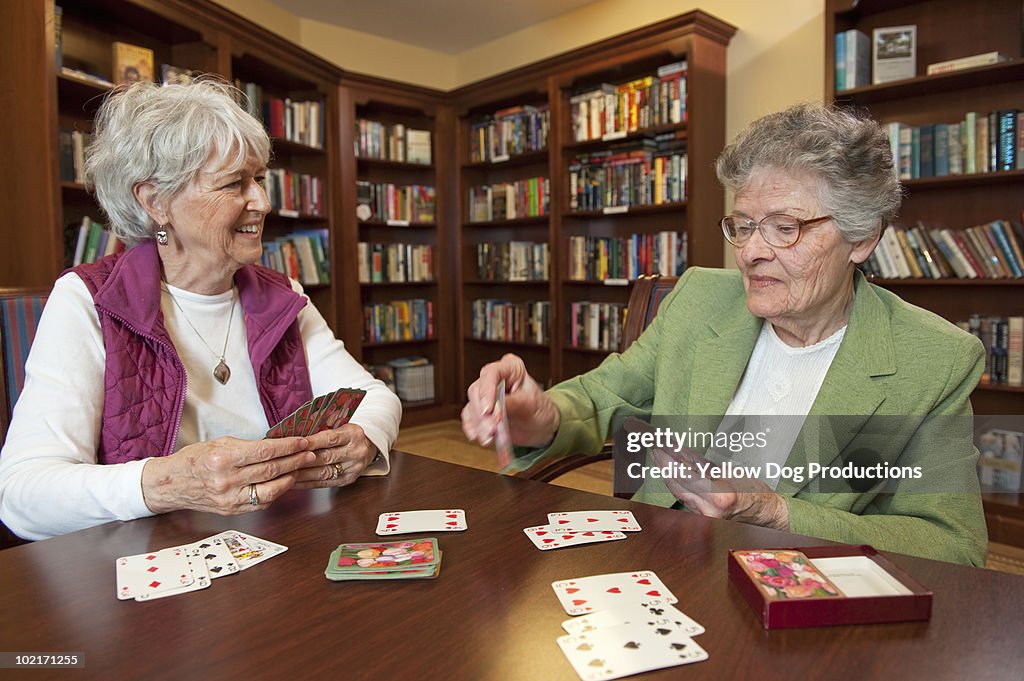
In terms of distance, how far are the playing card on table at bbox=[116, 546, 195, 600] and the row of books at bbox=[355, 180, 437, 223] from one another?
4324mm

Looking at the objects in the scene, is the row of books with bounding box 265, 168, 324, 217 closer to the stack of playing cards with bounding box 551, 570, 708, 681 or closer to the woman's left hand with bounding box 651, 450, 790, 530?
the woman's left hand with bounding box 651, 450, 790, 530

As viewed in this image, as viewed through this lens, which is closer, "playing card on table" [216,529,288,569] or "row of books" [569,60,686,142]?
"playing card on table" [216,529,288,569]

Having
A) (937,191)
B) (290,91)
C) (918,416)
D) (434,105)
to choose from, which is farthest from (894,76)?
(290,91)

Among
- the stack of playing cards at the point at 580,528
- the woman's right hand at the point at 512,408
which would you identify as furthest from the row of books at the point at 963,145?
the stack of playing cards at the point at 580,528

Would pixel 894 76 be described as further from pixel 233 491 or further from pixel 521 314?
pixel 233 491

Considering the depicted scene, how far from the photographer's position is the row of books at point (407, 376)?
5.56m

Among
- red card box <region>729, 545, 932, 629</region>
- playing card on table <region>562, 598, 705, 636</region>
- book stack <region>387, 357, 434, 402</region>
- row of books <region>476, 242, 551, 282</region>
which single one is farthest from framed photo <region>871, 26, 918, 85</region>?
book stack <region>387, 357, 434, 402</region>

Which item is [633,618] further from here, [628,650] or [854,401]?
[854,401]

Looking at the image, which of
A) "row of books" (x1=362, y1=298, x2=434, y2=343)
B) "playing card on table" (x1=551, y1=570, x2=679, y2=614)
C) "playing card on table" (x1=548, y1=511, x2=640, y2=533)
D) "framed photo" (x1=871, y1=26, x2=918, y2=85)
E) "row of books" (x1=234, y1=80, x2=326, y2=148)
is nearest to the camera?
"playing card on table" (x1=551, y1=570, x2=679, y2=614)

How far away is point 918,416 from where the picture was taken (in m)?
1.24

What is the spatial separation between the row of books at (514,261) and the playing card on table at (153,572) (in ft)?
13.6

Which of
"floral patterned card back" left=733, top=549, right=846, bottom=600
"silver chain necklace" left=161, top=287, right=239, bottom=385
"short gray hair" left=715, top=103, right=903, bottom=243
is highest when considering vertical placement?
"short gray hair" left=715, top=103, right=903, bottom=243

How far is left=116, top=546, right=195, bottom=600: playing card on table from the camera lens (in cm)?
86

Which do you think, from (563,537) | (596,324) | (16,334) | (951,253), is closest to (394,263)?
(596,324)
